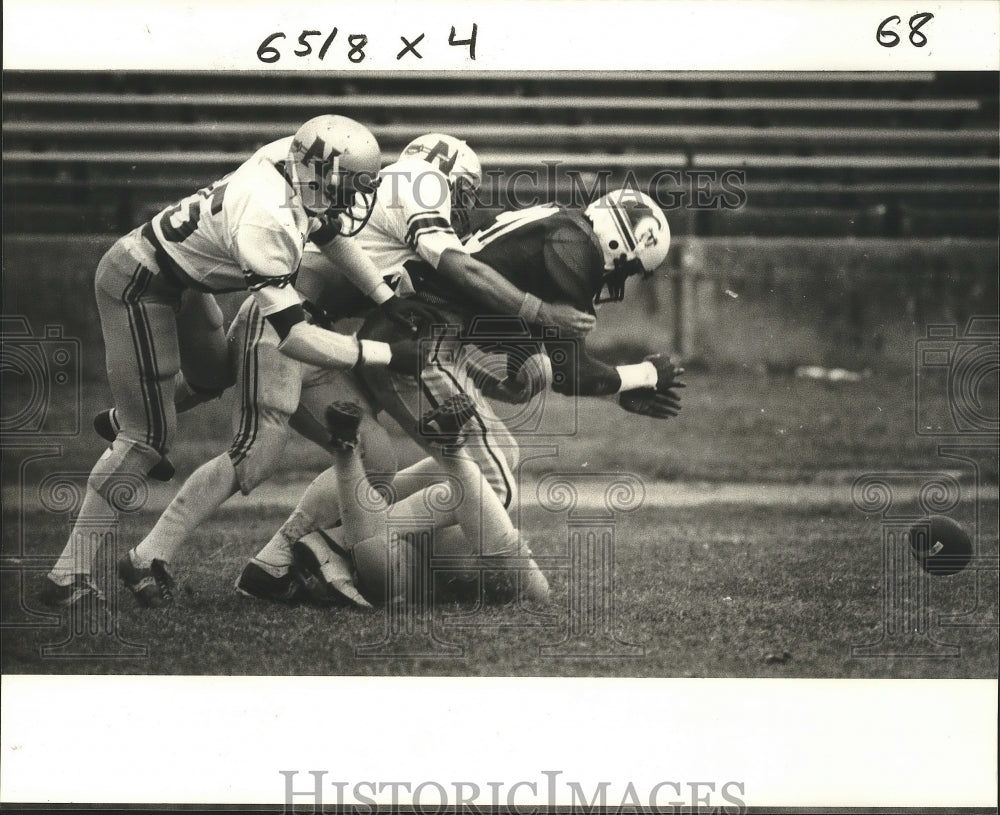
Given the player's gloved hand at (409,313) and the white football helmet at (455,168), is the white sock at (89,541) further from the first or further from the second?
the white football helmet at (455,168)

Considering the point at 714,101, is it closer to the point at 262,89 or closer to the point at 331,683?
the point at 262,89

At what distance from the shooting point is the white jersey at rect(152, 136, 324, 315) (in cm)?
469

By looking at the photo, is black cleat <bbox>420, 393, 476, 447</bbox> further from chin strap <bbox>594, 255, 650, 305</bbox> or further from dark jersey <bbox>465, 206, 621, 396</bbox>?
chin strap <bbox>594, 255, 650, 305</bbox>

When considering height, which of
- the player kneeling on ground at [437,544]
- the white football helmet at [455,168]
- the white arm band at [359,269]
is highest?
the white football helmet at [455,168]

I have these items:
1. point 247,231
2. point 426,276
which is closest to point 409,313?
point 426,276

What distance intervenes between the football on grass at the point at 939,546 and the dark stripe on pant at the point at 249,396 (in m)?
2.49

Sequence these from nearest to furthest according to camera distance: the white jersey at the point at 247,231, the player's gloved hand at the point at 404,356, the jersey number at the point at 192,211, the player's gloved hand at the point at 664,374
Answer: the white jersey at the point at 247,231, the jersey number at the point at 192,211, the player's gloved hand at the point at 404,356, the player's gloved hand at the point at 664,374

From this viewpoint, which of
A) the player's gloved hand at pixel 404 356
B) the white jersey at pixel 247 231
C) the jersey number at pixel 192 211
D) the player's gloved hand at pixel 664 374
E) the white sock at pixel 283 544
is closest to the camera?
the white jersey at pixel 247 231

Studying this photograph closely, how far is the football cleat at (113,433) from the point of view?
4961 mm

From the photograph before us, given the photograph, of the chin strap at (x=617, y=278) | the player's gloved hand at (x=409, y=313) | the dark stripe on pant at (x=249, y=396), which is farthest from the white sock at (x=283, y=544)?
the chin strap at (x=617, y=278)

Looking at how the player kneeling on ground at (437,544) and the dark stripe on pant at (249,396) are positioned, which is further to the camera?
the player kneeling on ground at (437,544)

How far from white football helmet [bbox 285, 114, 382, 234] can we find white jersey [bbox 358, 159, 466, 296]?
153mm

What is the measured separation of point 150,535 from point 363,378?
0.95 m

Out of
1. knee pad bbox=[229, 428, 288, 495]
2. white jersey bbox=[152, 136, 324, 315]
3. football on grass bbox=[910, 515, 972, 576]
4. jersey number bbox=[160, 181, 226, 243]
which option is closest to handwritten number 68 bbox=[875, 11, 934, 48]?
football on grass bbox=[910, 515, 972, 576]
